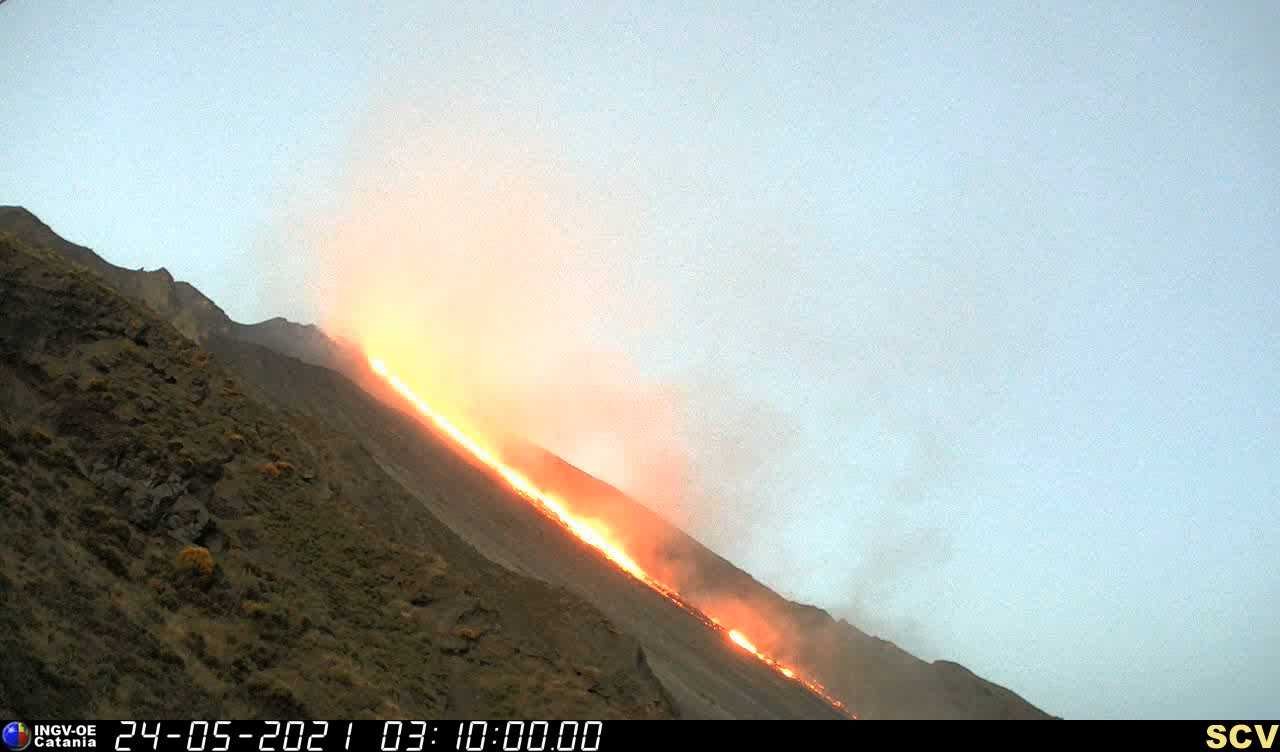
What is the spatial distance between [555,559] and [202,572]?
117ft

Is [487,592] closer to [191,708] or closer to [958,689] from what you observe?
[191,708]

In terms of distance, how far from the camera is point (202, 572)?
16.0 meters

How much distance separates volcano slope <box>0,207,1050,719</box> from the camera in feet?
134

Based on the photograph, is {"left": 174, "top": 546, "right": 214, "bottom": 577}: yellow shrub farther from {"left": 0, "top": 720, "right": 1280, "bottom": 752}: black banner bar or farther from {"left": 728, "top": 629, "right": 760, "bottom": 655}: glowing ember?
{"left": 728, "top": 629, "right": 760, "bottom": 655}: glowing ember

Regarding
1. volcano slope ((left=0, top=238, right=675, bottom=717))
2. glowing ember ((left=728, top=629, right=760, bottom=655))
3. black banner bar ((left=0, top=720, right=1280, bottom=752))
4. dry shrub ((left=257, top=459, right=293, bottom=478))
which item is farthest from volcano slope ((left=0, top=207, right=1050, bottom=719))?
black banner bar ((left=0, top=720, right=1280, bottom=752))

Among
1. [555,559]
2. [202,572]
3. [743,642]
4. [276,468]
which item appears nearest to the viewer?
[202,572]

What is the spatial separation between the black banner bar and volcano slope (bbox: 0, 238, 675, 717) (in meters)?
0.41

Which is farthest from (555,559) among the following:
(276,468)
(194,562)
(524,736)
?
(194,562)

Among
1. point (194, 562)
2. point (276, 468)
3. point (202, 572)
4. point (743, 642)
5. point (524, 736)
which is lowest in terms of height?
point (524, 736)

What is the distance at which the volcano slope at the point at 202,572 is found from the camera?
517 inches

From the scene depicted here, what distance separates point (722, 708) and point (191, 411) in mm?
24823

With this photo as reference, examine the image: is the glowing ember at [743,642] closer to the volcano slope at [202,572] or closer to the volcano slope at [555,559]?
the volcano slope at [555,559]

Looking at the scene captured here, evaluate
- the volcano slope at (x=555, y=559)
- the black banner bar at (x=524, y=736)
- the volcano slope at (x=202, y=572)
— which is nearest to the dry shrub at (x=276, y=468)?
the volcano slope at (x=202, y=572)

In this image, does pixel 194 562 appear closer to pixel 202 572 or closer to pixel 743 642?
pixel 202 572
